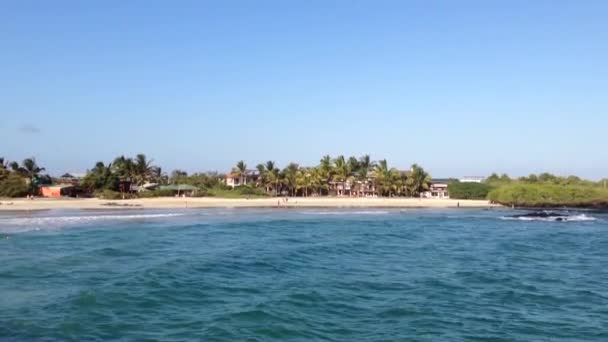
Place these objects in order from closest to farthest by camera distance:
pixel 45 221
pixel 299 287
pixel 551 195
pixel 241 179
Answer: pixel 299 287
pixel 45 221
pixel 551 195
pixel 241 179

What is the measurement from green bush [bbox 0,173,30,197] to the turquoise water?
4703cm

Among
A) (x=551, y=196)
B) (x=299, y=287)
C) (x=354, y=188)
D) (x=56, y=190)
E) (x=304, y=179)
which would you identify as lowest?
(x=299, y=287)

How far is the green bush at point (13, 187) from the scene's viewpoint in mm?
80375

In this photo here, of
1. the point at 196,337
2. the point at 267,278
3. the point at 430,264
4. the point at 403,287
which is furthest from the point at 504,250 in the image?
the point at 196,337

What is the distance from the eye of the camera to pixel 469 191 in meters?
104

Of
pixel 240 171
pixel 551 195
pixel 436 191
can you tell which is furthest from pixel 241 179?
pixel 551 195

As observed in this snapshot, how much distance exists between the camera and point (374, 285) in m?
20.7

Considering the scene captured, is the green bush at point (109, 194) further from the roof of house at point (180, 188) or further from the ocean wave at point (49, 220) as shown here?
the ocean wave at point (49, 220)

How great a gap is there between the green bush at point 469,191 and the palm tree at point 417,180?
527 cm

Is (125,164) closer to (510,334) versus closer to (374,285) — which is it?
(374,285)

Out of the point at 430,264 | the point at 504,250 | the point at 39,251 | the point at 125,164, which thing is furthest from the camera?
the point at 125,164

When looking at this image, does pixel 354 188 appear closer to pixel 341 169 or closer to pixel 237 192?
pixel 341 169

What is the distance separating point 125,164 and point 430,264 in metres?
71.7

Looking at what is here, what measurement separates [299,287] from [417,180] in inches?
3364
